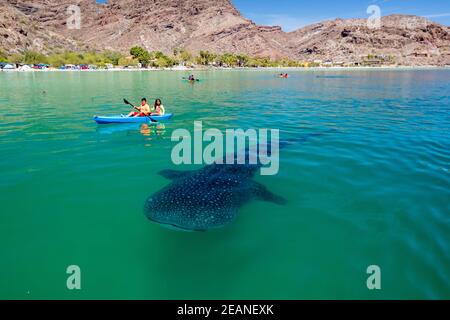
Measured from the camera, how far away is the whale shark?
5.81 m

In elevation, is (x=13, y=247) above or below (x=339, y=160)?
below

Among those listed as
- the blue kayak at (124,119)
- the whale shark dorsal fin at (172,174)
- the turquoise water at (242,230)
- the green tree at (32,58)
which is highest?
the green tree at (32,58)

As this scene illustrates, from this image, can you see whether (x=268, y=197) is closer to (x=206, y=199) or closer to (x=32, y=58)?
(x=206, y=199)

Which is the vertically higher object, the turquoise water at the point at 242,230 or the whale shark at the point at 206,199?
the whale shark at the point at 206,199

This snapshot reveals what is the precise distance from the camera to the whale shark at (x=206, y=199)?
19.1 feet

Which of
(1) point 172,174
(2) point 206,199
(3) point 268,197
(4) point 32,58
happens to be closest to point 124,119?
(1) point 172,174

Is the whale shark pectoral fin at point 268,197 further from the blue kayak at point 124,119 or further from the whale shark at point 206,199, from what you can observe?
the blue kayak at point 124,119

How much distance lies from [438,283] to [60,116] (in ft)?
75.9

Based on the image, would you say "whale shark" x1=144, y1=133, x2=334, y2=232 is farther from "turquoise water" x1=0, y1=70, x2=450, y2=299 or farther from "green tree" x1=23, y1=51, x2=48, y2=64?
"green tree" x1=23, y1=51, x2=48, y2=64

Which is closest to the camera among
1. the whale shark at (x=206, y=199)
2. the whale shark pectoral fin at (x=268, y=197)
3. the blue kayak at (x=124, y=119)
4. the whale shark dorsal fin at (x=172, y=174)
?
the whale shark at (x=206, y=199)

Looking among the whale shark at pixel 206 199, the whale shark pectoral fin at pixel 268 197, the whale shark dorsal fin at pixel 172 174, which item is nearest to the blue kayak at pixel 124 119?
the whale shark dorsal fin at pixel 172 174
